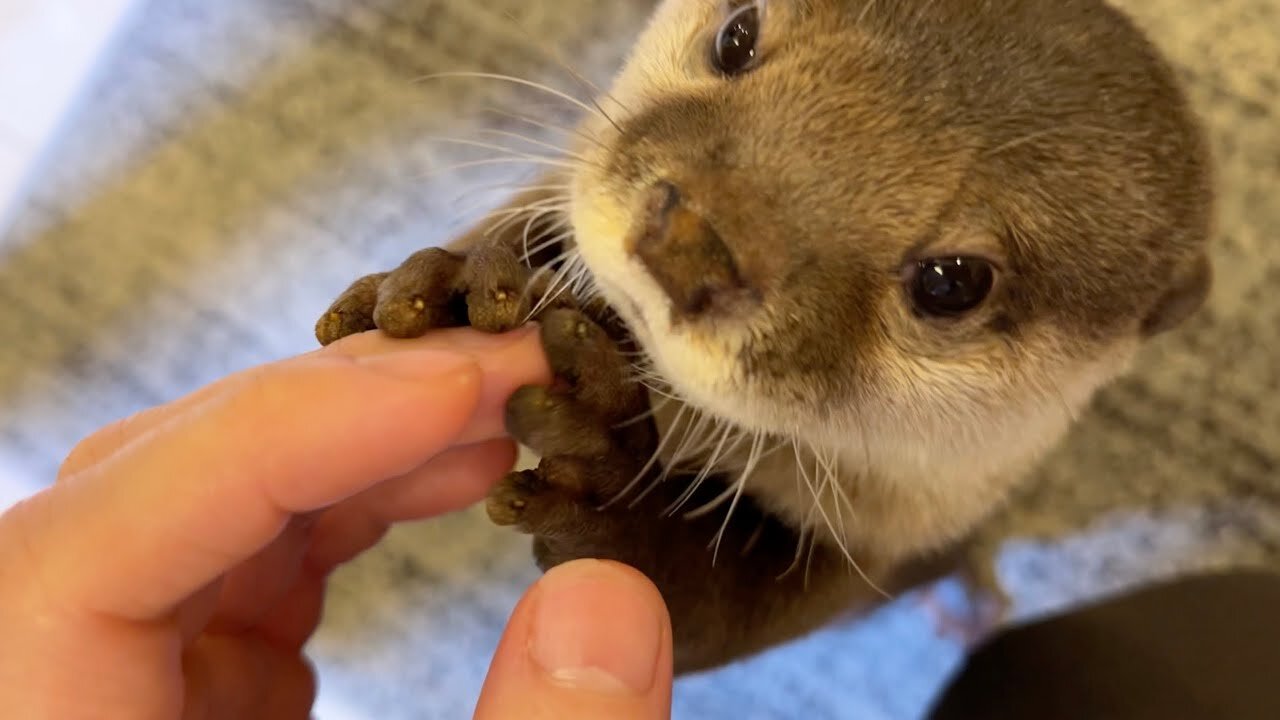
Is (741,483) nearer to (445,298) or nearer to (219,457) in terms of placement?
(445,298)

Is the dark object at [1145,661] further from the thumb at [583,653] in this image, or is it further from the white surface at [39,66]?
the white surface at [39,66]

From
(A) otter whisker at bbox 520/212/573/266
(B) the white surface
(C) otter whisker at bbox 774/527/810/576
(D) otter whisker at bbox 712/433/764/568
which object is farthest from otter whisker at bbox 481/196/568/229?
(B) the white surface

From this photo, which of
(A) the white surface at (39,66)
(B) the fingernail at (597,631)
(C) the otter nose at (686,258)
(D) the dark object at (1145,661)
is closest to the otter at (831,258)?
(C) the otter nose at (686,258)

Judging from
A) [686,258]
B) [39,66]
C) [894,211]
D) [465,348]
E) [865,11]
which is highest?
[865,11]

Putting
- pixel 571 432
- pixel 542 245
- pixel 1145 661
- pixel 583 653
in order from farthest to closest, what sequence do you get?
pixel 1145 661
pixel 542 245
pixel 571 432
pixel 583 653

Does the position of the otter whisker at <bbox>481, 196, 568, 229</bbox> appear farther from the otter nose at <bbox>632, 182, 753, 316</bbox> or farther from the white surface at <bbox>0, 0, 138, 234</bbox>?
the white surface at <bbox>0, 0, 138, 234</bbox>

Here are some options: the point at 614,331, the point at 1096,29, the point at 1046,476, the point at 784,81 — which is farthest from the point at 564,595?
the point at 1046,476

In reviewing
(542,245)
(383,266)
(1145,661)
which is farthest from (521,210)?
(1145,661)
